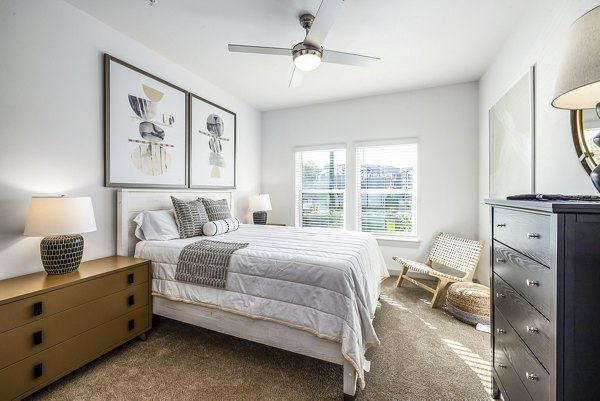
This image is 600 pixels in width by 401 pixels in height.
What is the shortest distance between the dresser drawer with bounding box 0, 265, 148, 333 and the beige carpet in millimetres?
508

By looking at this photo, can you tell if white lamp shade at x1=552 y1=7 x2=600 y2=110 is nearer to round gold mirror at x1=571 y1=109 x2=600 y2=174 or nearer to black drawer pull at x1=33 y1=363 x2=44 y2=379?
round gold mirror at x1=571 y1=109 x2=600 y2=174

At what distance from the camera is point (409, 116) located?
12.1ft

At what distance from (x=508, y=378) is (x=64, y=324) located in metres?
2.58

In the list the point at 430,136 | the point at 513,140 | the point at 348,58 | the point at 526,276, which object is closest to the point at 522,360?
the point at 526,276

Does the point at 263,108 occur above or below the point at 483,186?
above

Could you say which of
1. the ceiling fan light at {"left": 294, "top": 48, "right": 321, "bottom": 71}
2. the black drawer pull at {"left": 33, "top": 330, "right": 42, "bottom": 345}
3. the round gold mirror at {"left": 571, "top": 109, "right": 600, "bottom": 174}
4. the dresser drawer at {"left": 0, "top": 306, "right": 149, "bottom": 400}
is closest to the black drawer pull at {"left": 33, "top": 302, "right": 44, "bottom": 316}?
the black drawer pull at {"left": 33, "top": 330, "right": 42, "bottom": 345}

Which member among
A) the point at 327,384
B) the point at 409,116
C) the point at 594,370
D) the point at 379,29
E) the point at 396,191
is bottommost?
the point at 327,384

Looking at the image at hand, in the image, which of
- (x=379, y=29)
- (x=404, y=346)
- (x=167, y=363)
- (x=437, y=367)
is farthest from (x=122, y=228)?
(x=379, y=29)

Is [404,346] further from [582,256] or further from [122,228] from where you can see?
[122,228]

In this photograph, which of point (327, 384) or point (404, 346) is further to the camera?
point (404, 346)

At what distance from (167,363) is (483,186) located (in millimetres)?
3841

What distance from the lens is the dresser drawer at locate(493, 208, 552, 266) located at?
0.89 m

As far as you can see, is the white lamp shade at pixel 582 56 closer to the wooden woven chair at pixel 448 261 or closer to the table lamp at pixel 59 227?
the wooden woven chair at pixel 448 261

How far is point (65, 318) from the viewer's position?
1.61 meters
